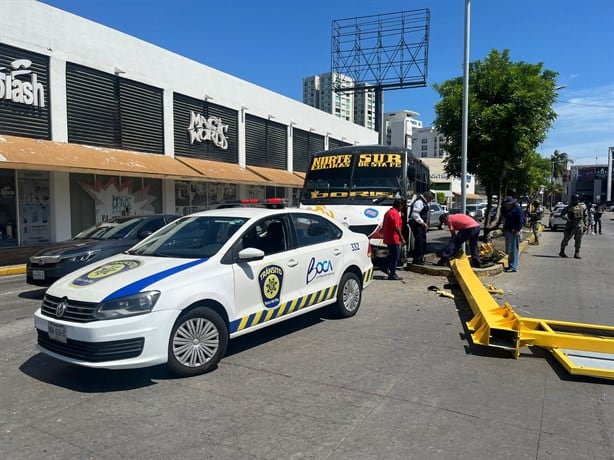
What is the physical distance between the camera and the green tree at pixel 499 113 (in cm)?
1313

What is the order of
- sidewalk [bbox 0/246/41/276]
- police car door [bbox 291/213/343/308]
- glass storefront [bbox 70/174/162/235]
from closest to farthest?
1. police car door [bbox 291/213/343/308]
2. sidewalk [bbox 0/246/41/276]
3. glass storefront [bbox 70/174/162/235]

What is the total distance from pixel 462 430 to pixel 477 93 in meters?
12.6

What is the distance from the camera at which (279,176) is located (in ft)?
90.0

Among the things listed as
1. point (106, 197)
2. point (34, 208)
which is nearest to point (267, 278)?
point (34, 208)

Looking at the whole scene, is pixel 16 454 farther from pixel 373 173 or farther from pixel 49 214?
pixel 49 214

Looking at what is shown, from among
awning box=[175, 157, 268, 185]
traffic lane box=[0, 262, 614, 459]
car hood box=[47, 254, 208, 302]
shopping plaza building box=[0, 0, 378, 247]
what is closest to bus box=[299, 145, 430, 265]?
traffic lane box=[0, 262, 614, 459]

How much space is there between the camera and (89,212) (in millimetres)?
17609

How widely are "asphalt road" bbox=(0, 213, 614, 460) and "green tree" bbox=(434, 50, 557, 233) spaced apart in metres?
9.03

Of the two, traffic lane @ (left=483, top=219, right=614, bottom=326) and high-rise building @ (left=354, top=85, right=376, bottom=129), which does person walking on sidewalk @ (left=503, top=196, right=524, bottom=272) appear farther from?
high-rise building @ (left=354, top=85, right=376, bottom=129)

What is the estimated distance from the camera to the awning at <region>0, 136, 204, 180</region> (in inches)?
525

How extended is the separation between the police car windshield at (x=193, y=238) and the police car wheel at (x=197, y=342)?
2.31 feet

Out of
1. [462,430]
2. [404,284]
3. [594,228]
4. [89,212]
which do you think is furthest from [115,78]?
[594,228]

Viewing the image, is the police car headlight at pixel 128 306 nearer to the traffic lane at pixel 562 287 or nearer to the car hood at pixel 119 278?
the car hood at pixel 119 278

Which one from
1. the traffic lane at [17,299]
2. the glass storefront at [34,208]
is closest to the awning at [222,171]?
the glass storefront at [34,208]
